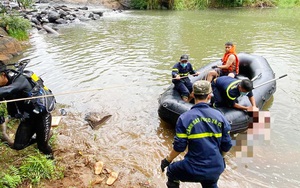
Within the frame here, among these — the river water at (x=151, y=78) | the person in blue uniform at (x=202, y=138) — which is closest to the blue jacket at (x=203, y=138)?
the person in blue uniform at (x=202, y=138)

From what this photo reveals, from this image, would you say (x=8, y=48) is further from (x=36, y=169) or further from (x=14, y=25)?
(x=36, y=169)

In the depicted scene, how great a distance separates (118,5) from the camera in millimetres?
30703

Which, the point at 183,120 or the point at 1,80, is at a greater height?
the point at 1,80

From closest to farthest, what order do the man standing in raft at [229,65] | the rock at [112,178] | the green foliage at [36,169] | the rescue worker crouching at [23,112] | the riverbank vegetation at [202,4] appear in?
1. the rescue worker crouching at [23,112]
2. the green foliage at [36,169]
3. the rock at [112,178]
4. the man standing in raft at [229,65]
5. the riverbank vegetation at [202,4]

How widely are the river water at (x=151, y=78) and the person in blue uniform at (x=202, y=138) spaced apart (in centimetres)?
138

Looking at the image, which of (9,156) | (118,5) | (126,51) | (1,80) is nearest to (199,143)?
(1,80)

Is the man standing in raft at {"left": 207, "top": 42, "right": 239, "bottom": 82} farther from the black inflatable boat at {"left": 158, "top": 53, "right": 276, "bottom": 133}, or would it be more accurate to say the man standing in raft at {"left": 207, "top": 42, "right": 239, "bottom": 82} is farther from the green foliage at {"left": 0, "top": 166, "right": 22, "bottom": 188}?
the green foliage at {"left": 0, "top": 166, "right": 22, "bottom": 188}

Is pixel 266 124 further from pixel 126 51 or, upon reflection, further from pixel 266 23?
pixel 266 23

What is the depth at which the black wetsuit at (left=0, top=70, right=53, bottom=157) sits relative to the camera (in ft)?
10.2

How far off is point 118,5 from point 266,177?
29.8 meters

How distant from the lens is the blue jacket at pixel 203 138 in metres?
2.46

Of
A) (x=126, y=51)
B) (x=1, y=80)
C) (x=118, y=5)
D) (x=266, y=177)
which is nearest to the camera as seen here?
(x=1, y=80)

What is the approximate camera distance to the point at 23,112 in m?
3.35

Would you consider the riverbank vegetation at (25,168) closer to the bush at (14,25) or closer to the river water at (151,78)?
the river water at (151,78)
